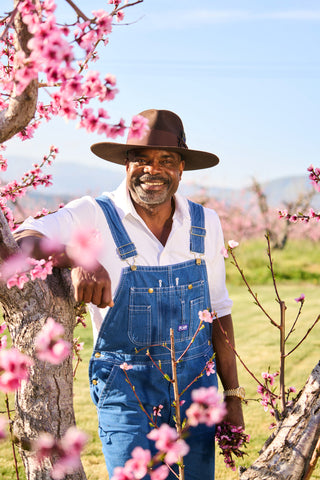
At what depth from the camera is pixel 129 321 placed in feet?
8.58

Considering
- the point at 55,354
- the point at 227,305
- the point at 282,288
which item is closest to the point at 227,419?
the point at 227,305

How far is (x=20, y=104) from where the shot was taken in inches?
72.8

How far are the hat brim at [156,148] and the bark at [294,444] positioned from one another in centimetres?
142

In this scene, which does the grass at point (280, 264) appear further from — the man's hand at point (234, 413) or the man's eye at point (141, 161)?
the man's eye at point (141, 161)

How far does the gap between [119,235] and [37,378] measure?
2.74 feet

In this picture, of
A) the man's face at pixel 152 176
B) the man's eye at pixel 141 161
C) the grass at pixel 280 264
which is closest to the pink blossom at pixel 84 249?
the man's face at pixel 152 176

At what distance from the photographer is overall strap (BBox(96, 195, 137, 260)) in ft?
8.75

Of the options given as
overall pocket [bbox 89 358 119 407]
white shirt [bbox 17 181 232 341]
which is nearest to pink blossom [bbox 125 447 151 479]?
overall pocket [bbox 89 358 119 407]

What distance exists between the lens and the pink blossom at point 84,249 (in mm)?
2039

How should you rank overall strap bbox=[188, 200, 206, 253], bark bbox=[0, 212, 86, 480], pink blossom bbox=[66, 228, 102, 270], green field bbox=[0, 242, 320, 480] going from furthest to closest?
green field bbox=[0, 242, 320, 480]
overall strap bbox=[188, 200, 206, 253]
bark bbox=[0, 212, 86, 480]
pink blossom bbox=[66, 228, 102, 270]

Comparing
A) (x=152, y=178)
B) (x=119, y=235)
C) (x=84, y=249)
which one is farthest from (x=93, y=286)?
(x=152, y=178)

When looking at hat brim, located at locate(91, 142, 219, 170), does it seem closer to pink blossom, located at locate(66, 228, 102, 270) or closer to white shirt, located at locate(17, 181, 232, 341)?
white shirt, located at locate(17, 181, 232, 341)

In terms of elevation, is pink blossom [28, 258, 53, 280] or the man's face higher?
the man's face

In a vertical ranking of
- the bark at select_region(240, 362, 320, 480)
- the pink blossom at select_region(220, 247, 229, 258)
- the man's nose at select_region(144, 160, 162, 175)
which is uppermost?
the man's nose at select_region(144, 160, 162, 175)
